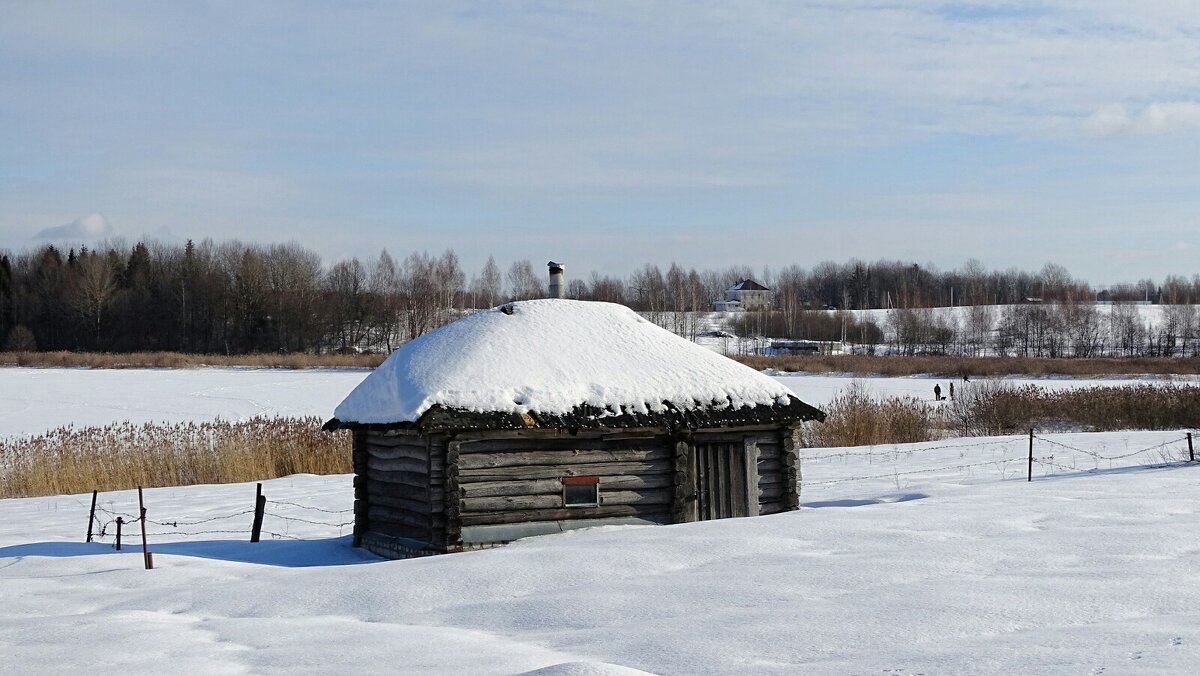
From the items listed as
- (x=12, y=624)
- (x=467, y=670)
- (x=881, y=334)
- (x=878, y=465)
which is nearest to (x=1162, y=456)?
(x=878, y=465)

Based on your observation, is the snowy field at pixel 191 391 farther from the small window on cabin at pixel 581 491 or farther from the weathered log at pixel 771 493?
the small window on cabin at pixel 581 491

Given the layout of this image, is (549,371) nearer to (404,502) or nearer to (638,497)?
(638,497)

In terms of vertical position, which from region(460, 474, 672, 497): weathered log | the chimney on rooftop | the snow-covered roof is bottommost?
region(460, 474, 672, 497): weathered log

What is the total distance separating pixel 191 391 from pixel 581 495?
110 feet

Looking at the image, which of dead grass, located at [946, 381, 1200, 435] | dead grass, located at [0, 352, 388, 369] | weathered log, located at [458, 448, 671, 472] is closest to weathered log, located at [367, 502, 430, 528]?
weathered log, located at [458, 448, 671, 472]

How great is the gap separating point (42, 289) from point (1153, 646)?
95.5m

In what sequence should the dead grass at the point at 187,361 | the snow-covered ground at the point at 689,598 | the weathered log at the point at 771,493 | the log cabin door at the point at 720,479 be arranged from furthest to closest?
the dead grass at the point at 187,361, the weathered log at the point at 771,493, the log cabin door at the point at 720,479, the snow-covered ground at the point at 689,598

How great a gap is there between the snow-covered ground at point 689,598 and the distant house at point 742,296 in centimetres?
11190

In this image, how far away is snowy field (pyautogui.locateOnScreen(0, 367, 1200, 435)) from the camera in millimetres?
33438

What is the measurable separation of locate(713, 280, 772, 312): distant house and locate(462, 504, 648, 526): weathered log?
111 m

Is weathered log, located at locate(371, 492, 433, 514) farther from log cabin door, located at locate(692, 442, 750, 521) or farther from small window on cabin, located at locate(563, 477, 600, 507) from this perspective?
log cabin door, located at locate(692, 442, 750, 521)

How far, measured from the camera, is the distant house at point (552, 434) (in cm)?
1342

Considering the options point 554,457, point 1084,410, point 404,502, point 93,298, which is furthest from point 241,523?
point 93,298

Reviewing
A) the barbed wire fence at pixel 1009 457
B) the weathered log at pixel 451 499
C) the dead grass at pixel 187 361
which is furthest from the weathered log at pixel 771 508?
the dead grass at pixel 187 361
